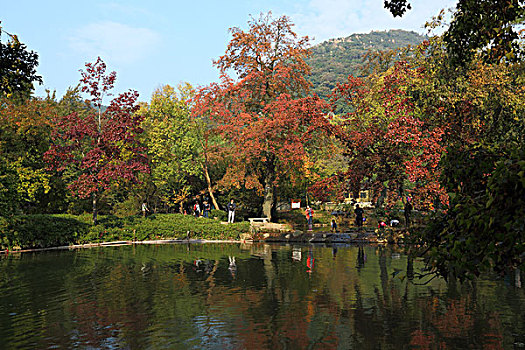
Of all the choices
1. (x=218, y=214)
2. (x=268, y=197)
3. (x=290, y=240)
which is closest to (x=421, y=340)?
(x=290, y=240)

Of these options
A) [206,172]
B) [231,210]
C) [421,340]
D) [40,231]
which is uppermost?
[206,172]

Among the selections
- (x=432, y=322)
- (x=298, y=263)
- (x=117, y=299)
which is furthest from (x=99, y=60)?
(x=432, y=322)

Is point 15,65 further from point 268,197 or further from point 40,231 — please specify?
point 268,197

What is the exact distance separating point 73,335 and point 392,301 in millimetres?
7724

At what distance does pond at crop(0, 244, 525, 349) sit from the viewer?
29.7ft

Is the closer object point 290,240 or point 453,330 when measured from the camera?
point 453,330

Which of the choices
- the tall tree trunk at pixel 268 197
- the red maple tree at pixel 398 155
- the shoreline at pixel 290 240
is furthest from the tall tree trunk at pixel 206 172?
the red maple tree at pixel 398 155

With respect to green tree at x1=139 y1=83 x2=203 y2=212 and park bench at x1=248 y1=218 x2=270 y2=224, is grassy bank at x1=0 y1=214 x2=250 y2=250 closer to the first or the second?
park bench at x1=248 y1=218 x2=270 y2=224

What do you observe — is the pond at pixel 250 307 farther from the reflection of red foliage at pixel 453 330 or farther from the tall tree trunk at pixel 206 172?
the tall tree trunk at pixel 206 172

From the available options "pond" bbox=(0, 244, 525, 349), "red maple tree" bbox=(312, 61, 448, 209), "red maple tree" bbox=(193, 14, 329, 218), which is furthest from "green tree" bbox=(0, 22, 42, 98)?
"red maple tree" bbox=(193, 14, 329, 218)

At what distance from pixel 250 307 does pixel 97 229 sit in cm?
1997

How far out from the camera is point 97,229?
2920cm

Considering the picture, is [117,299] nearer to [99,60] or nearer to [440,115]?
[440,115]

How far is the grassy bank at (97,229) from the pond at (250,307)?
5.50 meters
